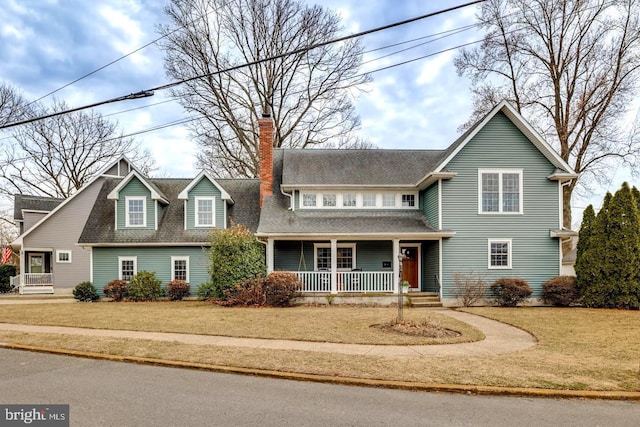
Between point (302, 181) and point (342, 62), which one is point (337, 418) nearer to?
point (302, 181)

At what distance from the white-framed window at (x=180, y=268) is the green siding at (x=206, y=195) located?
177cm

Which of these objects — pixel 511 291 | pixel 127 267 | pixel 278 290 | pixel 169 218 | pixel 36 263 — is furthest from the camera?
pixel 36 263

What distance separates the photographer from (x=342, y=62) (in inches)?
1188

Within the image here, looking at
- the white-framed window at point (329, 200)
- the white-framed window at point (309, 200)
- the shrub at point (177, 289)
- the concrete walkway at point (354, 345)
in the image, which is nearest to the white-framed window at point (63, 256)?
the shrub at point (177, 289)

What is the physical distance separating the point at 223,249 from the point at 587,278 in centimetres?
1460

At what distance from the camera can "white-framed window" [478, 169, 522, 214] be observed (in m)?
18.5

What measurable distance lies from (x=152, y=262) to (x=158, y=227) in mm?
1757

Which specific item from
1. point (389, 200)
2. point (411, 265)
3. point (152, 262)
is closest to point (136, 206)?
point (152, 262)

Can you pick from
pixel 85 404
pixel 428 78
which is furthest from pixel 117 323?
pixel 428 78

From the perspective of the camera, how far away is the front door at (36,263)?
2870 cm

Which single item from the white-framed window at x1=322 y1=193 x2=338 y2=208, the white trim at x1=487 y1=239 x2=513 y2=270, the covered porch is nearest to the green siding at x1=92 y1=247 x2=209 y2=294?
the covered porch

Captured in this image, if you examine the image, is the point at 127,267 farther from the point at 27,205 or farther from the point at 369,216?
the point at 27,205

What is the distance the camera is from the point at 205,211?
21.7 meters

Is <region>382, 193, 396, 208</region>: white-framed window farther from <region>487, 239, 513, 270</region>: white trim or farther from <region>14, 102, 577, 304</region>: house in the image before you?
<region>487, 239, 513, 270</region>: white trim
